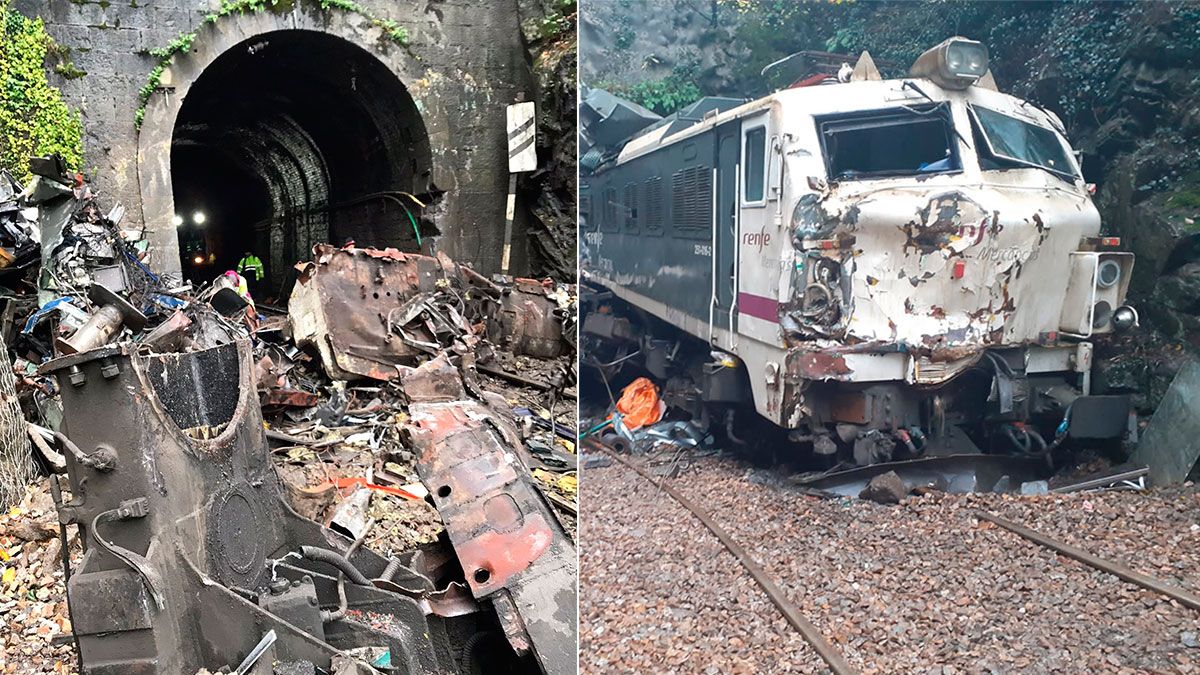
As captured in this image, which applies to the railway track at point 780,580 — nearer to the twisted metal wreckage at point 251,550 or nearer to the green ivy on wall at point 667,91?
the green ivy on wall at point 667,91

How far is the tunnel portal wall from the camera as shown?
10.5 m

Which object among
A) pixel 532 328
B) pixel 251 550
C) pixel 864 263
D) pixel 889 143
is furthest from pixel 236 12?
pixel 864 263

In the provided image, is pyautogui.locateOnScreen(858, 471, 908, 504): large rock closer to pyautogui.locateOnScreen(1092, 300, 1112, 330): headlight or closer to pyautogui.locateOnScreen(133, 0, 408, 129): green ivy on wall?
pyautogui.locateOnScreen(1092, 300, 1112, 330): headlight

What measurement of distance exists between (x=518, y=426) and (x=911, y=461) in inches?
205

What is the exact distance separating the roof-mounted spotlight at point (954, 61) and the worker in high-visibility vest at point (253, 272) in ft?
67.7

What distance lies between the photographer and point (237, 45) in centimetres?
1166

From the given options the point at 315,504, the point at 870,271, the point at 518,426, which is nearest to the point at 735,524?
the point at 870,271

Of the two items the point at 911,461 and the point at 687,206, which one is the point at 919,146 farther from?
the point at 911,461

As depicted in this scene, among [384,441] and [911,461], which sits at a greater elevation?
[911,461]

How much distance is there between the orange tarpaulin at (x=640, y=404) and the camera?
77.7 inches

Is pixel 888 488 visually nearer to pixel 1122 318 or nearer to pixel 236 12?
pixel 1122 318

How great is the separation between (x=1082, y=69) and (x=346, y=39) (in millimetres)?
11993

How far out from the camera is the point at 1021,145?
1990 mm

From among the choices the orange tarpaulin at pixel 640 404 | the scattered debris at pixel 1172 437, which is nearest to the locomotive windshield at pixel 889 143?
the orange tarpaulin at pixel 640 404
